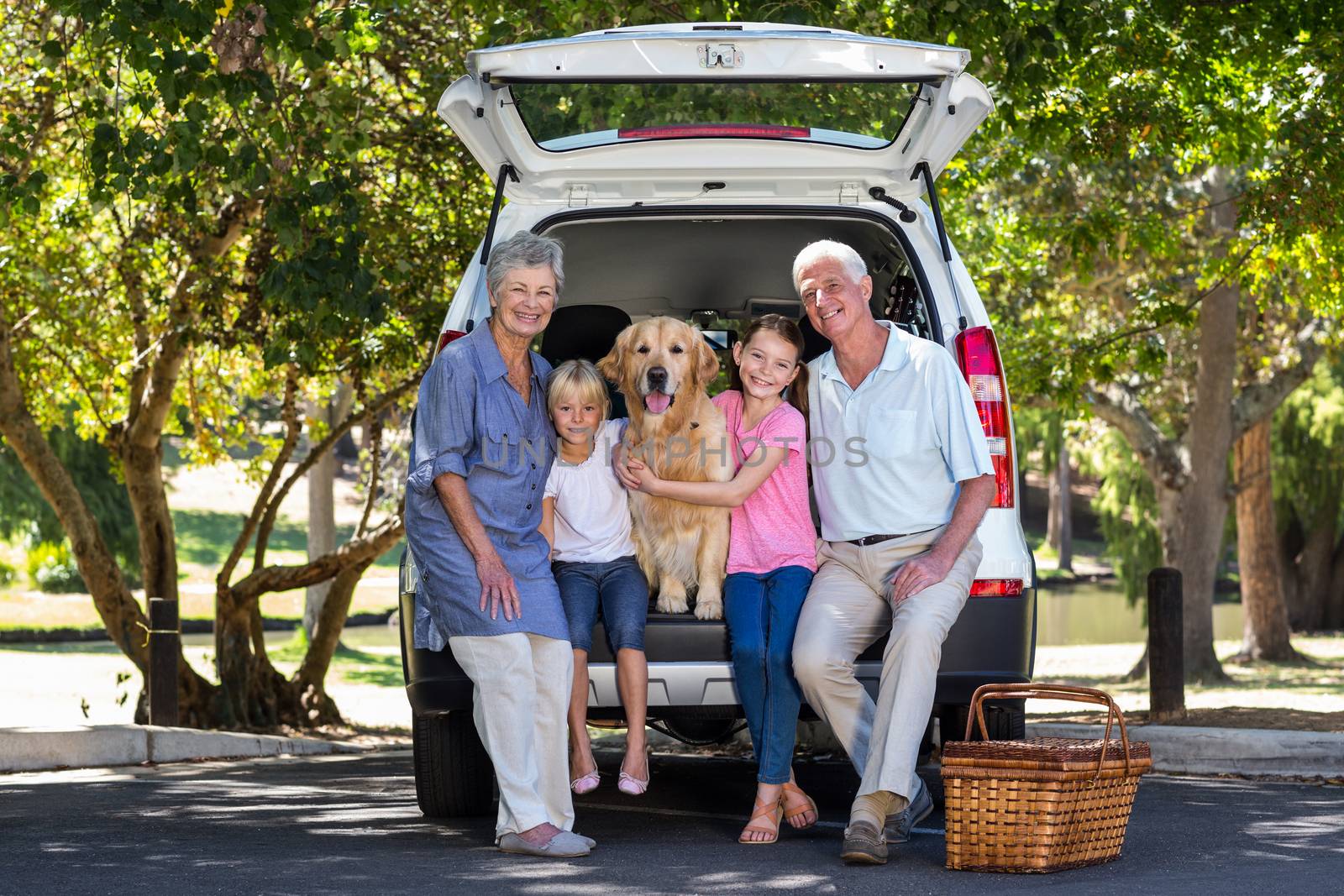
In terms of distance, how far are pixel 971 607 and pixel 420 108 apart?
8.26 meters

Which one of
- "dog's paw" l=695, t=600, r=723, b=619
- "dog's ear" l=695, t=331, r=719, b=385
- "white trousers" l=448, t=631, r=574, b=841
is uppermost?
"dog's ear" l=695, t=331, r=719, b=385

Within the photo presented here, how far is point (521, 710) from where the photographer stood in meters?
4.83

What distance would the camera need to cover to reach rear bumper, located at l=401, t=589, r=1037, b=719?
4938 millimetres

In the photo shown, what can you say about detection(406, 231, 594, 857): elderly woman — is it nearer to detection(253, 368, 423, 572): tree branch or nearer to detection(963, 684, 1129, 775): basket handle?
detection(963, 684, 1129, 775): basket handle

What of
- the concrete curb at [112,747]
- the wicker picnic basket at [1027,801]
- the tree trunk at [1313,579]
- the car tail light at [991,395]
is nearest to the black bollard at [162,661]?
the concrete curb at [112,747]

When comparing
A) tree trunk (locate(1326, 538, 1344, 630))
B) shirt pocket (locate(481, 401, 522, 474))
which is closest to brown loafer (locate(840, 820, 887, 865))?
shirt pocket (locate(481, 401, 522, 474))

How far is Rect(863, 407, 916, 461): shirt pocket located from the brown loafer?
1181 millimetres

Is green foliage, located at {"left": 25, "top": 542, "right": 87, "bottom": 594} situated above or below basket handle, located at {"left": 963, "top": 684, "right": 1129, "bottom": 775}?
above

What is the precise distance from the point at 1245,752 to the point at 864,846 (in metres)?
4.13

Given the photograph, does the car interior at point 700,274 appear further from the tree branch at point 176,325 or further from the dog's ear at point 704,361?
the tree branch at point 176,325

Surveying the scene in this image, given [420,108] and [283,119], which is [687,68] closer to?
[283,119]

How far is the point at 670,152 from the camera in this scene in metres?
5.47

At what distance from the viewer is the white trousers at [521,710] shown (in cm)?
484

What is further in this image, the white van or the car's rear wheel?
the car's rear wheel
